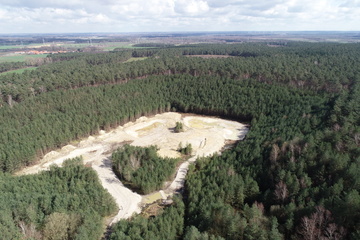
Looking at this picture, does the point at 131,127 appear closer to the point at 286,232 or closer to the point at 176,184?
the point at 176,184

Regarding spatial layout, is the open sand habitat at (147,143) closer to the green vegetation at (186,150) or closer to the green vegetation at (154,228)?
the green vegetation at (186,150)

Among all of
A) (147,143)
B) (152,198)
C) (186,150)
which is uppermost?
(186,150)

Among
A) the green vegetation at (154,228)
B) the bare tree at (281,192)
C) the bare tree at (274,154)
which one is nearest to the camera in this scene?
the green vegetation at (154,228)

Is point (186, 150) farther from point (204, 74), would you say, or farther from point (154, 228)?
point (204, 74)

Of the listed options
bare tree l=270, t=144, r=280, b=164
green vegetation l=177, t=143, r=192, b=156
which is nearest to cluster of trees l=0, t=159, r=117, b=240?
green vegetation l=177, t=143, r=192, b=156

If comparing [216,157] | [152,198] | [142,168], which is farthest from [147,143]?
[152,198]

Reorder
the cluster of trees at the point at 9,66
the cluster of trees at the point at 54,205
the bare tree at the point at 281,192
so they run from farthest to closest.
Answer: the cluster of trees at the point at 9,66 < the bare tree at the point at 281,192 < the cluster of trees at the point at 54,205

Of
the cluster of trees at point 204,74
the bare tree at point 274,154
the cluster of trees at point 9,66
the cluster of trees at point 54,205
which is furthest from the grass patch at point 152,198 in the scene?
the cluster of trees at point 9,66
